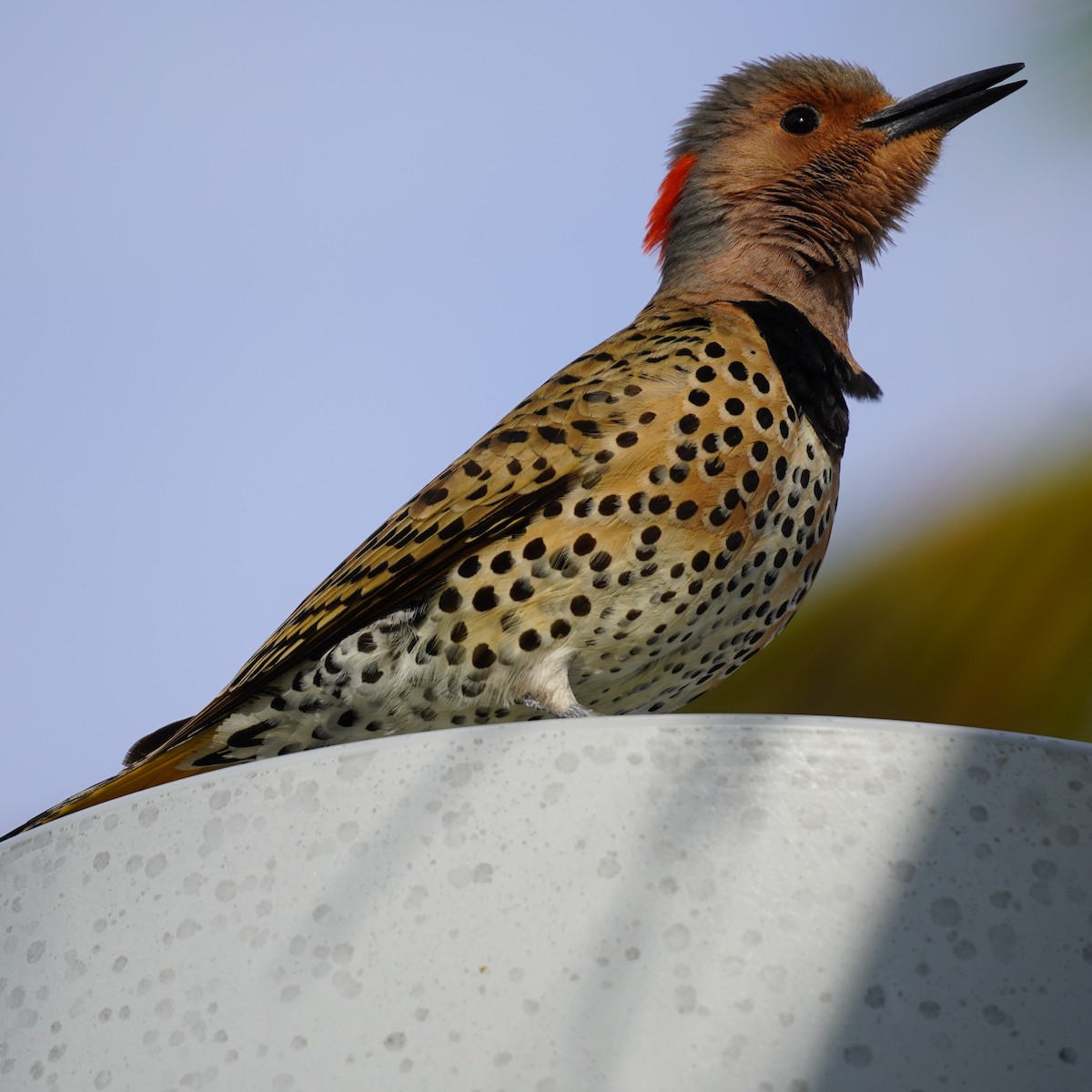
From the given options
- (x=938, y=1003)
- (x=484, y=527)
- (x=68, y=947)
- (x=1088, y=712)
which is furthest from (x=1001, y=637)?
(x=68, y=947)

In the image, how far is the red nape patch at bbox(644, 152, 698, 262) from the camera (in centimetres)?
397

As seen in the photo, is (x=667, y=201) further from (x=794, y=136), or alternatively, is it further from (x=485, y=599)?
(x=485, y=599)

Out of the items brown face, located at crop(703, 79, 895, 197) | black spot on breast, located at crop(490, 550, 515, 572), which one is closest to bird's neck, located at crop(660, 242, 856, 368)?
brown face, located at crop(703, 79, 895, 197)

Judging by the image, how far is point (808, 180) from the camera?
3596 mm

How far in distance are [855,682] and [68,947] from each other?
9.78 feet

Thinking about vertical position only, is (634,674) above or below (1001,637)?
above

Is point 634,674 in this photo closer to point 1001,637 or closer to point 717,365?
point 717,365

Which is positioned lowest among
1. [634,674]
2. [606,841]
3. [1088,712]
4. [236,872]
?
[1088,712]

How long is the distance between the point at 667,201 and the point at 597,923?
2.92 m

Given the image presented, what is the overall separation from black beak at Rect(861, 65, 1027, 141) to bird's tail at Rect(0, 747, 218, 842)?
91.3 inches

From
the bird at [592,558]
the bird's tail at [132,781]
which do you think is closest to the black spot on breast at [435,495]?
the bird at [592,558]

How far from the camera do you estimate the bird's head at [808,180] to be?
3.53 meters

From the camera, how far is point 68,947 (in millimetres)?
1600

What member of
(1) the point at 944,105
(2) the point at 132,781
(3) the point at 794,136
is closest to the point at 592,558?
(2) the point at 132,781
